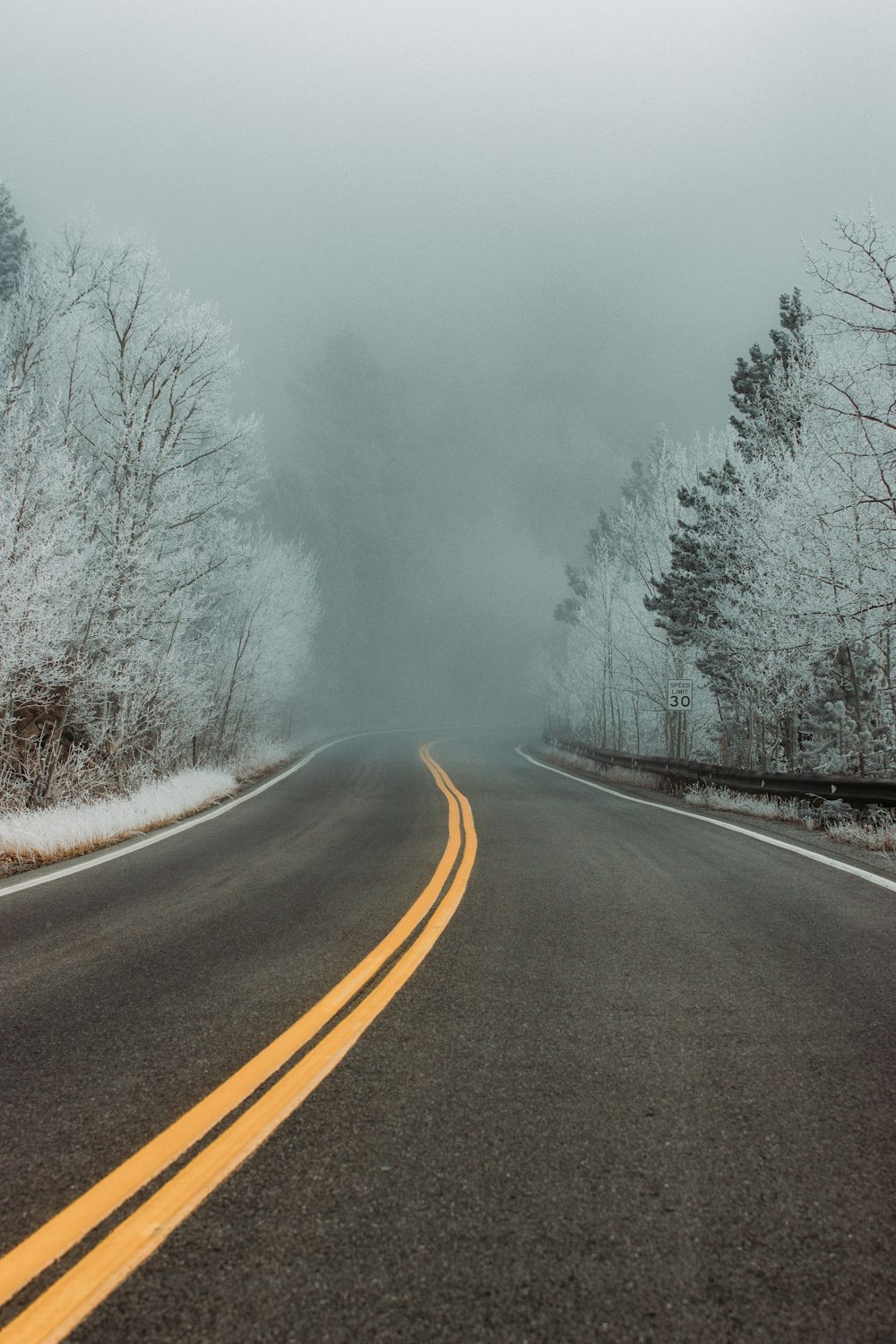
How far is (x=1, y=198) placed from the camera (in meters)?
23.9

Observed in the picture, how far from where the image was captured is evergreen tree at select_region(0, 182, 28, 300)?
74.9ft

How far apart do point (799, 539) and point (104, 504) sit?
1291cm

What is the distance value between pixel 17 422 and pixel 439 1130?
12713 mm

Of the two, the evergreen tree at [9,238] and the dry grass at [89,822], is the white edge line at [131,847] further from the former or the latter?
the evergreen tree at [9,238]

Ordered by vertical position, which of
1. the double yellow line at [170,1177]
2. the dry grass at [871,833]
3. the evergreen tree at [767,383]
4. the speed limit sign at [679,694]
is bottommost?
the dry grass at [871,833]

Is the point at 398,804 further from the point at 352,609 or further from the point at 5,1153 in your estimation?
the point at 352,609

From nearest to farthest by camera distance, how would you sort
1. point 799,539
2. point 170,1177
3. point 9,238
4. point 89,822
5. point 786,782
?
1. point 170,1177
2. point 89,822
3. point 786,782
4. point 799,539
5. point 9,238

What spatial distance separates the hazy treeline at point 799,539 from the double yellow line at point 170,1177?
8676 millimetres

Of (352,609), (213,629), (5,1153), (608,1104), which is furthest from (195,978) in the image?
(352,609)

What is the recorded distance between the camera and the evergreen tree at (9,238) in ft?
74.9

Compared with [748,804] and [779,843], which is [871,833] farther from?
[748,804]

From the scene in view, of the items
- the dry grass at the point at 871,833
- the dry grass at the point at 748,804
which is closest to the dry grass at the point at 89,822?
the dry grass at the point at 871,833

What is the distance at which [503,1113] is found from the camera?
2359mm

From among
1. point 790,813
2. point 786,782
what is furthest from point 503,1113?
point 786,782
